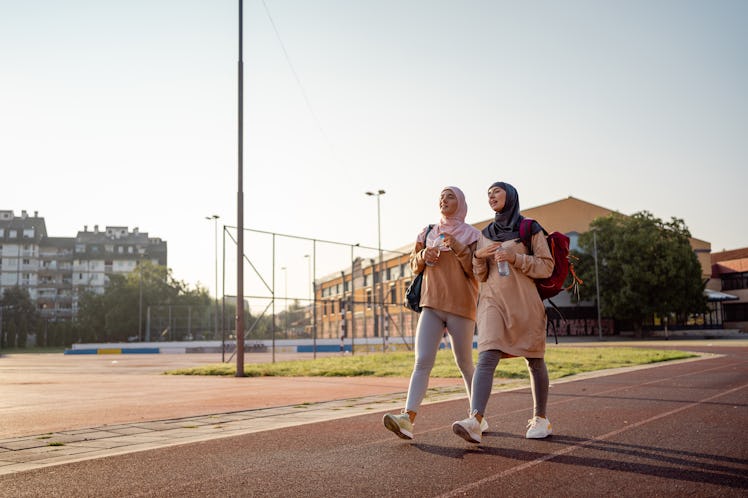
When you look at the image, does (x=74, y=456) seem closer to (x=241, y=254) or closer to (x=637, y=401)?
(x=637, y=401)

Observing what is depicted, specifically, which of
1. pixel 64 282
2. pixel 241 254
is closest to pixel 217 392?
pixel 241 254

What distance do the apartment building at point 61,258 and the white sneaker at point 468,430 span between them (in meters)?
109

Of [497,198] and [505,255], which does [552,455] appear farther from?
[497,198]

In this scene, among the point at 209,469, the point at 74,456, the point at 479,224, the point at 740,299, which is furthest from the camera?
the point at 740,299

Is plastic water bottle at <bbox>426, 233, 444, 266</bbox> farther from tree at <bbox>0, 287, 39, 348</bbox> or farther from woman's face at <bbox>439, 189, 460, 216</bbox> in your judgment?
tree at <bbox>0, 287, 39, 348</bbox>

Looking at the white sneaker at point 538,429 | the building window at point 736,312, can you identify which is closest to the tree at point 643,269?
the building window at point 736,312

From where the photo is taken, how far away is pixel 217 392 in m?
11.2

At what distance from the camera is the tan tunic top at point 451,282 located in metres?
5.47

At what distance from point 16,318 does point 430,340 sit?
269 feet

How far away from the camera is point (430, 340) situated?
5.47 meters

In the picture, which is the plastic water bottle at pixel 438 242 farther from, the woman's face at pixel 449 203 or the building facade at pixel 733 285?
the building facade at pixel 733 285

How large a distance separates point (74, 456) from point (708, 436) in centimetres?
484

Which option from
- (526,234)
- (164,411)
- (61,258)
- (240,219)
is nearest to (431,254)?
(526,234)

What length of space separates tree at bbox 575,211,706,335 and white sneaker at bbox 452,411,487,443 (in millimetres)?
50817
